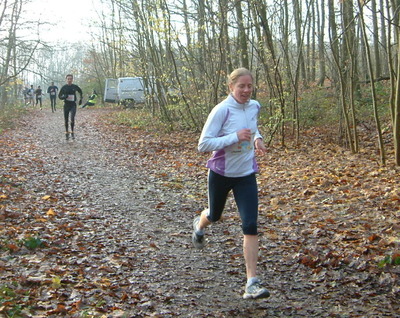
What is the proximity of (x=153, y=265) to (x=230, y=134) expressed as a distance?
73.5 inches

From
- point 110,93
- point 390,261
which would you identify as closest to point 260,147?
point 390,261

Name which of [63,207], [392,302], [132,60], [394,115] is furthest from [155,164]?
[132,60]

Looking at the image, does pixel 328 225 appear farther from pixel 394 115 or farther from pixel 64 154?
pixel 64 154

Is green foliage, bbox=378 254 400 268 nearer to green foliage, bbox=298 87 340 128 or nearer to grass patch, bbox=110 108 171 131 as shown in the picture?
green foliage, bbox=298 87 340 128

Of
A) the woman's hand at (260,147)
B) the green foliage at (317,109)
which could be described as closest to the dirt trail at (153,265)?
the woman's hand at (260,147)

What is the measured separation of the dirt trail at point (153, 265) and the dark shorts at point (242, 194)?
71 cm

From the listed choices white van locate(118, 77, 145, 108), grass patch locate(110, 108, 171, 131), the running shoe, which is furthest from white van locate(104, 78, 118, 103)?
the running shoe

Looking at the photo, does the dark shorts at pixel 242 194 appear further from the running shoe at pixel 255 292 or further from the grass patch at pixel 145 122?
the grass patch at pixel 145 122

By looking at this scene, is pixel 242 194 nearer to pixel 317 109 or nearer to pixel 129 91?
pixel 317 109

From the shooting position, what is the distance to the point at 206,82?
16.8 metres

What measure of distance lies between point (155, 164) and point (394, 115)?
614 centimetres

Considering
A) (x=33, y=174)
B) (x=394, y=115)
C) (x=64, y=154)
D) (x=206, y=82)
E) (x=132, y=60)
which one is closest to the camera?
(x=394, y=115)

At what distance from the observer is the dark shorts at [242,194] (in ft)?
13.9

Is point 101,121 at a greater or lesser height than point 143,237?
greater
